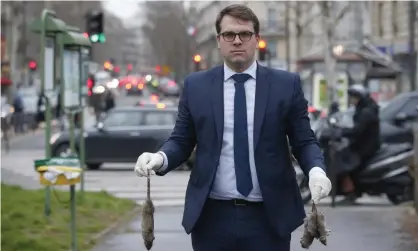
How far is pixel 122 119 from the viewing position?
26.9 metres

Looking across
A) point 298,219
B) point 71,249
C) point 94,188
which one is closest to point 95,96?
point 94,188

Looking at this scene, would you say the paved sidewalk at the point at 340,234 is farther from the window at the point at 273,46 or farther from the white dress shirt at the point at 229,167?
the window at the point at 273,46

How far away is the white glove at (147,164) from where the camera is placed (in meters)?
5.38

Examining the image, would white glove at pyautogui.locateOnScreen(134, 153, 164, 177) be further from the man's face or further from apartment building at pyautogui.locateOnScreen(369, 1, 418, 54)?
apartment building at pyautogui.locateOnScreen(369, 1, 418, 54)

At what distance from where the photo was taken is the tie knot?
5.58m

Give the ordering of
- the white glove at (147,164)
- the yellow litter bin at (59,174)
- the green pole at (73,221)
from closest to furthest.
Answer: the white glove at (147,164), the yellow litter bin at (59,174), the green pole at (73,221)

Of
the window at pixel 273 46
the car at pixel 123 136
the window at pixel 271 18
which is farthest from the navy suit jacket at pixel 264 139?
the window at pixel 273 46

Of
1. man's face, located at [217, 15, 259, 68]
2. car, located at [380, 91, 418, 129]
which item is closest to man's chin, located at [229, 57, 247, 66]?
man's face, located at [217, 15, 259, 68]

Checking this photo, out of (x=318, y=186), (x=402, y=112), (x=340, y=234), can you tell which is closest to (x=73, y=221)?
(x=340, y=234)

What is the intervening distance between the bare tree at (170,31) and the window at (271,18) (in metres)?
11.5

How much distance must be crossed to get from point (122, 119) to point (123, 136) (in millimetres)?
622

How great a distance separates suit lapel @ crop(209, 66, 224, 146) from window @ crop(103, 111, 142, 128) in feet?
69.6

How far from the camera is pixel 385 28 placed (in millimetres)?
56625

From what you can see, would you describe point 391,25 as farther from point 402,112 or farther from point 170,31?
point 170,31
